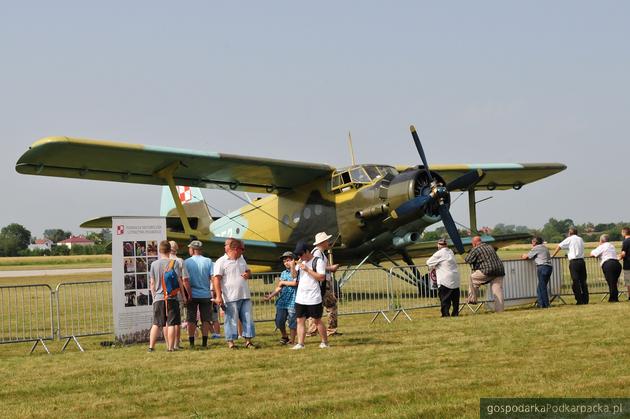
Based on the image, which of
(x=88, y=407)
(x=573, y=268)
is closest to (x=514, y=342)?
(x=88, y=407)

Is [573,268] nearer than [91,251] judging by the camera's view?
Yes

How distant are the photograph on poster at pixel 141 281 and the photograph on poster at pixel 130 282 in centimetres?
7

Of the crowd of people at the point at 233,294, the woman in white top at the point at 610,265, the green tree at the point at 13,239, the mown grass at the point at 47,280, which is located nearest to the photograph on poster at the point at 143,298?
the crowd of people at the point at 233,294

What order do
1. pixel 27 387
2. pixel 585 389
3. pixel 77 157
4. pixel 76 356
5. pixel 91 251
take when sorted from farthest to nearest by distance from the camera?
pixel 91 251, pixel 77 157, pixel 76 356, pixel 27 387, pixel 585 389

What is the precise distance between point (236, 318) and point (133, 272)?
2252 mm

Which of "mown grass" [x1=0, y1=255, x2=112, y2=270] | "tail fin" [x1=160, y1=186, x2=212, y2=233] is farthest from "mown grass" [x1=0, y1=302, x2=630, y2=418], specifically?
"mown grass" [x1=0, y1=255, x2=112, y2=270]

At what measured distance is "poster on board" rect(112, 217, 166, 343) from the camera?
11.7 m

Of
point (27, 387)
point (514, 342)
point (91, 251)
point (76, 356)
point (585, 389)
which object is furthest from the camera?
point (91, 251)

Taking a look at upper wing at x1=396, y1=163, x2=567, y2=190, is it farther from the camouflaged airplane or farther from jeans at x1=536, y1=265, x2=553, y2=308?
jeans at x1=536, y1=265, x2=553, y2=308

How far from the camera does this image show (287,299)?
441 inches

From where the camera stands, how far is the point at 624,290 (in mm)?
18766

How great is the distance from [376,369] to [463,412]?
225 cm

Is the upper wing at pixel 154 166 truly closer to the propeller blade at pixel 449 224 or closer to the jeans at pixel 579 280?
the propeller blade at pixel 449 224

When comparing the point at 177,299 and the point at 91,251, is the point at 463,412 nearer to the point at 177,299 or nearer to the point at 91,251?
the point at 177,299
